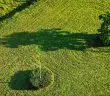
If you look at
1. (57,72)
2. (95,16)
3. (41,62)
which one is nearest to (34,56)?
(41,62)

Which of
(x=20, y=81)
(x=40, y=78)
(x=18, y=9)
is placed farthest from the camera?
(x=18, y=9)

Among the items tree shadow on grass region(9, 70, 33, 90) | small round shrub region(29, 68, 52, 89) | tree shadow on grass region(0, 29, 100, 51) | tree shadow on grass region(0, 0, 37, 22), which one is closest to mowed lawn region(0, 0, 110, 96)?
tree shadow on grass region(0, 29, 100, 51)

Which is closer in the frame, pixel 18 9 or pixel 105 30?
pixel 105 30

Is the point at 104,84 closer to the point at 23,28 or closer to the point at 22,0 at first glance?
the point at 23,28

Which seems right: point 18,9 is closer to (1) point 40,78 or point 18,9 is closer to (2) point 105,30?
(2) point 105,30

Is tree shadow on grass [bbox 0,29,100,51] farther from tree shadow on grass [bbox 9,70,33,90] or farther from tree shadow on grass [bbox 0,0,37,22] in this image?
tree shadow on grass [bbox 0,0,37,22]

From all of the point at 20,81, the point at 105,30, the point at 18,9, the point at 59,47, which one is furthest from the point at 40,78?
the point at 18,9
